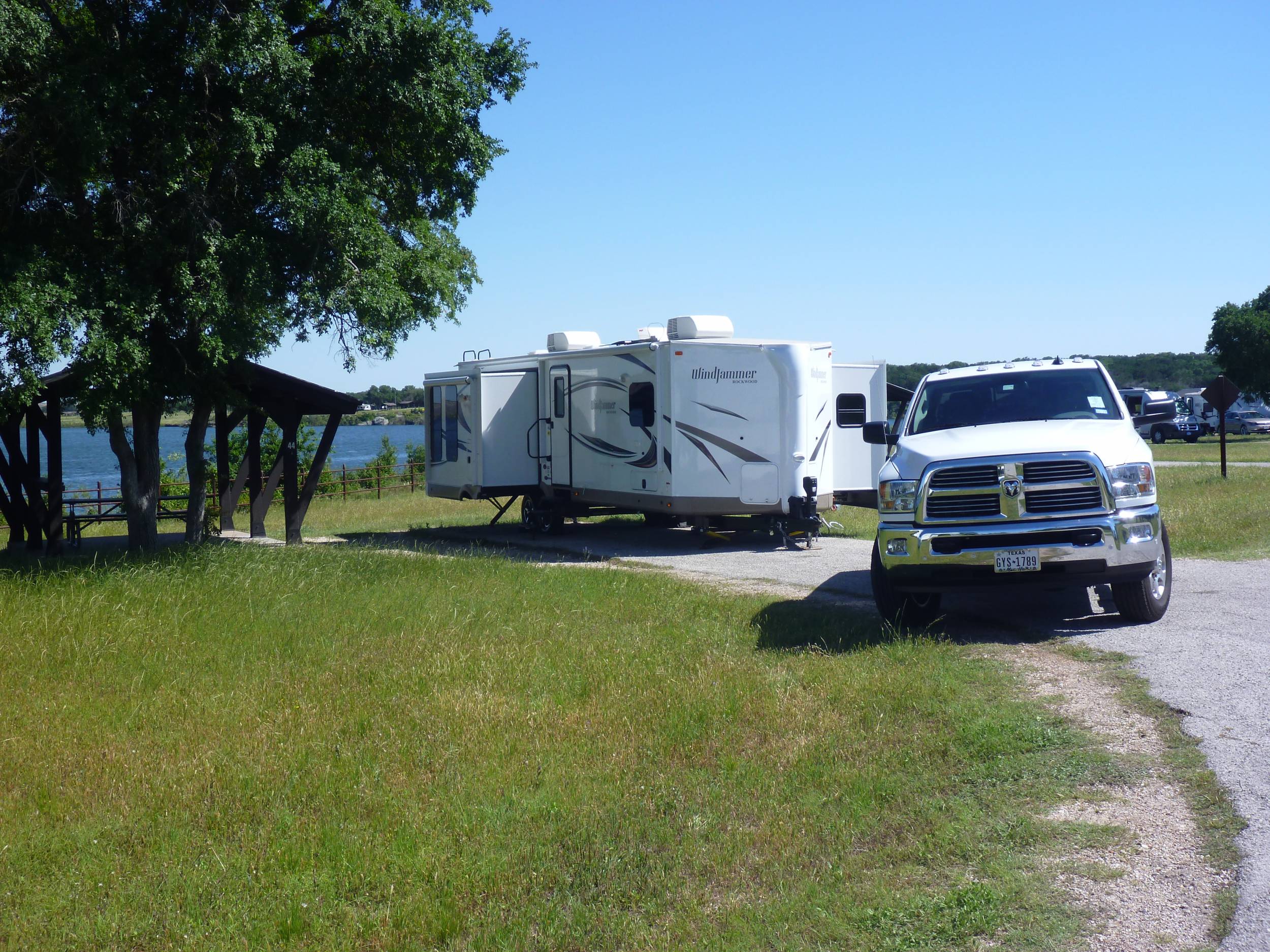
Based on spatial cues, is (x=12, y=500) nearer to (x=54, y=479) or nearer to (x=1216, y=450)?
(x=54, y=479)

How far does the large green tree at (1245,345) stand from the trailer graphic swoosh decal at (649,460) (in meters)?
52.2

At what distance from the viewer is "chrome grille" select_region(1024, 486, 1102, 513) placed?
827 centimetres

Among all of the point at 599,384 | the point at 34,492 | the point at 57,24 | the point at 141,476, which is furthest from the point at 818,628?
the point at 34,492

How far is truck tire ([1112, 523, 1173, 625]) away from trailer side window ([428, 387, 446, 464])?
13112 mm

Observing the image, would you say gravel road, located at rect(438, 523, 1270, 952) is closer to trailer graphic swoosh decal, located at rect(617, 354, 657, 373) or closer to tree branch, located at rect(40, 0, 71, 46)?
trailer graphic swoosh decal, located at rect(617, 354, 657, 373)

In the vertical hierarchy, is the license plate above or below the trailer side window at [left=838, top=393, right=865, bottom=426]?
below

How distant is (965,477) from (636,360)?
852 cm

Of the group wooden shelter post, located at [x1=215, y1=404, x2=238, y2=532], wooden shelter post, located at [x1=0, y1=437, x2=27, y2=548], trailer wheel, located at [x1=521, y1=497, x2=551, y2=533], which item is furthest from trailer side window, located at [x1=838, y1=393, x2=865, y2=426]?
wooden shelter post, located at [x1=0, y1=437, x2=27, y2=548]

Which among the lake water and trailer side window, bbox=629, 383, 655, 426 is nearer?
trailer side window, bbox=629, 383, 655, 426

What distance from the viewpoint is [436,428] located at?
19.9m

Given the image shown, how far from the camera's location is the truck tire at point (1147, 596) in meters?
8.72

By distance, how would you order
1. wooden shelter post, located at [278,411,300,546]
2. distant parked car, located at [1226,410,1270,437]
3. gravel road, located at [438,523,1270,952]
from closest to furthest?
1. gravel road, located at [438,523,1270,952]
2. wooden shelter post, located at [278,411,300,546]
3. distant parked car, located at [1226,410,1270,437]

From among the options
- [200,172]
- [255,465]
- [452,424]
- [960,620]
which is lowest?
[960,620]

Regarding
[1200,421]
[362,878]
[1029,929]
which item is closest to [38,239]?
[362,878]
